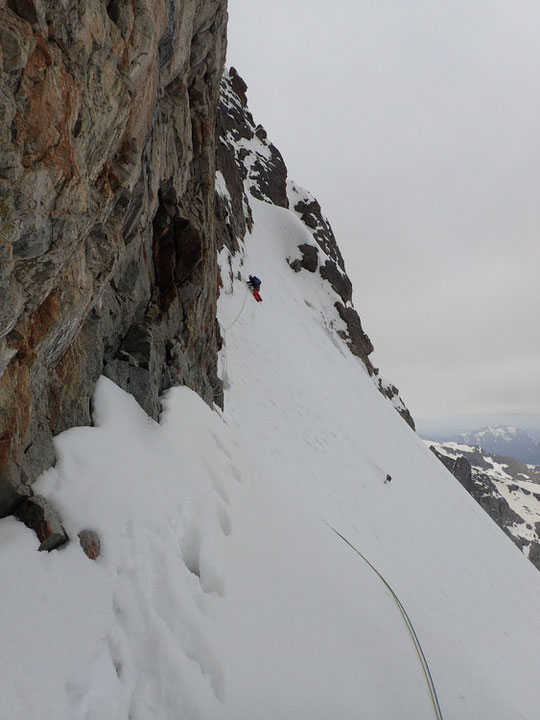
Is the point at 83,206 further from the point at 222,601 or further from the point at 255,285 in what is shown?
the point at 255,285

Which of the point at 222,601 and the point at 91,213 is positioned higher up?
the point at 91,213

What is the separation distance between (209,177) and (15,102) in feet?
28.1

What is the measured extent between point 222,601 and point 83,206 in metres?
4.43

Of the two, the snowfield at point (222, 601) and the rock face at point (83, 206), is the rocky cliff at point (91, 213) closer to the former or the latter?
the rock face at point (83, 206)

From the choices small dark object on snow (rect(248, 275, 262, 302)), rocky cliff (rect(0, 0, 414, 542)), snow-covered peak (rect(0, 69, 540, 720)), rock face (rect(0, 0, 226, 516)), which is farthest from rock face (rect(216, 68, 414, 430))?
snow-covered peak (rect(0, 69, 540, 720))

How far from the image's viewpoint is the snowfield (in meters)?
3.36

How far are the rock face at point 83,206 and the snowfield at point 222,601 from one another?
0.62 metres

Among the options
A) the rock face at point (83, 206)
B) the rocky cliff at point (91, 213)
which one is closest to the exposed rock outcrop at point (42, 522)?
the rocky cliff at point (91, 213)

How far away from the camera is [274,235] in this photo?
1430 inches

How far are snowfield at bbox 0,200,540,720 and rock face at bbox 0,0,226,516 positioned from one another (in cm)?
62

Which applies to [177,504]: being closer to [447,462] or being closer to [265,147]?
[265,147]

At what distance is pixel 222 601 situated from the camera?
185 inches

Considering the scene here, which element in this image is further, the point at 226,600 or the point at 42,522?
the point at 226,600

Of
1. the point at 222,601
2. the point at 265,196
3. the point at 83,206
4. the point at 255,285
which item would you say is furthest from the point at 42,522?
the point at 265,196
